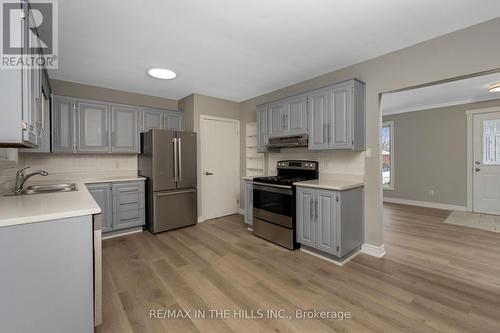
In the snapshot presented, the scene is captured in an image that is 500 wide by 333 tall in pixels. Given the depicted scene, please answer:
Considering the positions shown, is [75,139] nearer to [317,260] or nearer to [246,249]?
[246,249]

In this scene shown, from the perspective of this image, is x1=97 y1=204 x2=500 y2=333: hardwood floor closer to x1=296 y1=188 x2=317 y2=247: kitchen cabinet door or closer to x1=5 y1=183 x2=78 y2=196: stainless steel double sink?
x1=296 y1=188 x2=317 y2=247: kitchen cabinet door

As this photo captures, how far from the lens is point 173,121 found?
4.23 metres

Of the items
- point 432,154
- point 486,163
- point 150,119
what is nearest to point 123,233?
point 150,119

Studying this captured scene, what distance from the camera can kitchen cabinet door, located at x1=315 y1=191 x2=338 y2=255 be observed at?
2.50 m

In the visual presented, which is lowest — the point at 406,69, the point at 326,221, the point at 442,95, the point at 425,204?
the point at 425,204

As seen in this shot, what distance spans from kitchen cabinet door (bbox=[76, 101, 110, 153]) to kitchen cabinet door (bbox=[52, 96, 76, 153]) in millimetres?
81

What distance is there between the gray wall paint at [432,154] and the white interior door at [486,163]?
17cm

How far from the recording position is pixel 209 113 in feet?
14.0

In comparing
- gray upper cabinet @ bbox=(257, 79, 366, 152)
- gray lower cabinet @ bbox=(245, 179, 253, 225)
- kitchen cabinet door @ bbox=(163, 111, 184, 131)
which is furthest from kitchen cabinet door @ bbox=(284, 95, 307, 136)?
kitchen cabinet door @ bbox=(163, 111, 184, 131)

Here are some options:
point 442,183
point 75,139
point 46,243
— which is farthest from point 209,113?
point 442,183

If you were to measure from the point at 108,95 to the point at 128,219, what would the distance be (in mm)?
2133

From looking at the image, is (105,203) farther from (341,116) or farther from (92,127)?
(341,116)

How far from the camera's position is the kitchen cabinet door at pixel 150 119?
12.8ft

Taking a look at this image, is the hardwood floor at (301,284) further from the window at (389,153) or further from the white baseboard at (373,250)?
the window at (389,153)
